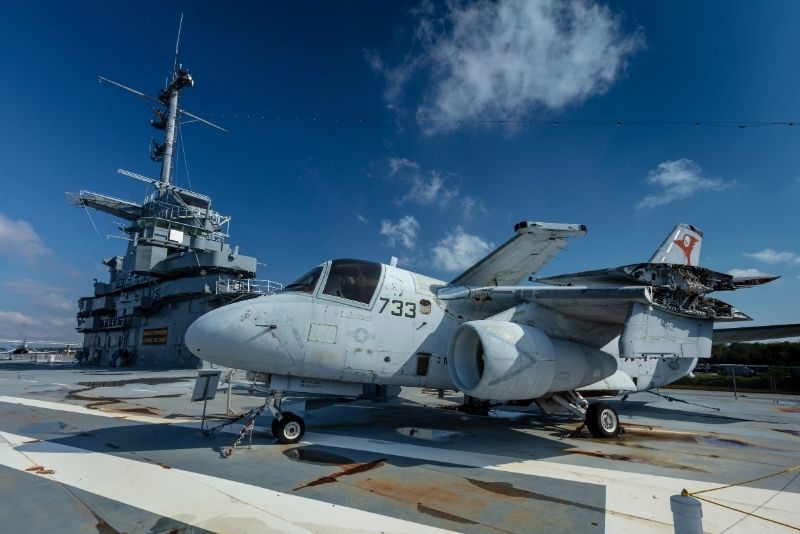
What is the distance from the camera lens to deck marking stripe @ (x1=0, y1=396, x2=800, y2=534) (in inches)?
167

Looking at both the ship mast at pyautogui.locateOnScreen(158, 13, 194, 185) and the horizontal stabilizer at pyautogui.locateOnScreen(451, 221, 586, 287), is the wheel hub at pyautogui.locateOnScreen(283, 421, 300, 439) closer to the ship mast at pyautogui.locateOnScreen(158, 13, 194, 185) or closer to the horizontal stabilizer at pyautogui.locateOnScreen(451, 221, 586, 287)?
the horizontal stabilizer at pyautogui.locateOnScreen(451, 221, 586, 287)

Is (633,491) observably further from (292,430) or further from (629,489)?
(292,430)

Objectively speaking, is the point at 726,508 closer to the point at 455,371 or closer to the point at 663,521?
the point at 663,521

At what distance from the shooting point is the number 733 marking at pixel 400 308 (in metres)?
8.25

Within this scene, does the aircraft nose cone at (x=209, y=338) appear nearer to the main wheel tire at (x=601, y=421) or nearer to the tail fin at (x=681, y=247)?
the main wheel tire at (x=601, y=421)

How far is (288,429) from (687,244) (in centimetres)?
1015

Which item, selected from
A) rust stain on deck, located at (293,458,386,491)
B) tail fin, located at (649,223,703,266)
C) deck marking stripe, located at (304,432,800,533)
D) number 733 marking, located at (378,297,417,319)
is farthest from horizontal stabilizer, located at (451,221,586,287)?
rust stain on deck, located at (293,458,386,491)

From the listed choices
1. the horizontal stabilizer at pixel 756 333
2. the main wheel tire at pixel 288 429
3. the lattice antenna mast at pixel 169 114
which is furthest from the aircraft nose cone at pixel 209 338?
the lattice antenna mast at pixel 169 114

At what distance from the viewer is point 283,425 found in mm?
7559

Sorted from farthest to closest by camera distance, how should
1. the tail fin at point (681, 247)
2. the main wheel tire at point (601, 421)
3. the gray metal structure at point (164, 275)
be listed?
the gray metal structure at point (164, 275) < the tail fin at point (681, 247) < the main wheel tire at point (601, 421)

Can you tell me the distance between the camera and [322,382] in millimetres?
7863

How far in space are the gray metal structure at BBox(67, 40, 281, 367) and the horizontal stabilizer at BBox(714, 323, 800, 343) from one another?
27844mm

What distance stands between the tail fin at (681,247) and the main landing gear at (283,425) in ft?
28.6

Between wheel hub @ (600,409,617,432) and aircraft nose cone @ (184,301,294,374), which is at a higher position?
aircraft nose cone @ (184,301,294,374)
